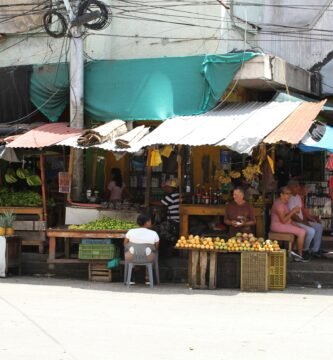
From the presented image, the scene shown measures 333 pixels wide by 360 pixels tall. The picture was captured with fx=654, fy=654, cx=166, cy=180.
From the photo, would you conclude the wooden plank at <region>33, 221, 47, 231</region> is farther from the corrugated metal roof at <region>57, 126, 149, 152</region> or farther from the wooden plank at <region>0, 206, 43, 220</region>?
the corrugated metal roof at <region>57, 126, 149, 152</region>

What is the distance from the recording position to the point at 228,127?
11.2m

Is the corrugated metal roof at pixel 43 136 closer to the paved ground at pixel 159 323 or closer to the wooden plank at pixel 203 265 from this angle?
the paved ground at pixel 159 323

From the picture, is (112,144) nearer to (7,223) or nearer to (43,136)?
(43,136)

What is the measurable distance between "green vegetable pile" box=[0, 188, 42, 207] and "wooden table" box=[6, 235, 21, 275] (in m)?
0.91

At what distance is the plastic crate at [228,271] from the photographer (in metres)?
11.0

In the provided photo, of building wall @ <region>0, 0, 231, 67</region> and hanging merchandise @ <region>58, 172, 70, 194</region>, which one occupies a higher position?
building wall @ <region>0, 0, 231, 67</region>

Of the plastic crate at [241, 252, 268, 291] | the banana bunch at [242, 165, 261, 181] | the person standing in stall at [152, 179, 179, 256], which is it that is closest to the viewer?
the plastic crate at [241, 252, 268, 291]

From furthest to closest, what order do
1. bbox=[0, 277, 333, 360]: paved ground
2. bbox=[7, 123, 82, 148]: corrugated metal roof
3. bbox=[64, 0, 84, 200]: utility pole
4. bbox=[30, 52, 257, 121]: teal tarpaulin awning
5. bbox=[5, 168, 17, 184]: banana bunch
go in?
bbox=[5, 168, 17, 184]: banana bunch
bbox=[64, 0, 84, 200]: utility pole
bbox=[30, 52, 257, 121]: teal tarpaulin awning
bbox=[7, 123, 82, 148]: corrugated metal roof
bbox=[0, 277, 333, 360]: paved ground

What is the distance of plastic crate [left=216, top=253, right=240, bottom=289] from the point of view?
1102 cm

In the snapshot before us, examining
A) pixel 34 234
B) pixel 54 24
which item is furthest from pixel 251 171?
pixel 54 24

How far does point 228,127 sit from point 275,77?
225 cm

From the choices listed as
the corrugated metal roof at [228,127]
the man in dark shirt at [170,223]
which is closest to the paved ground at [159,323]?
the man in dark shirt at [170,223]

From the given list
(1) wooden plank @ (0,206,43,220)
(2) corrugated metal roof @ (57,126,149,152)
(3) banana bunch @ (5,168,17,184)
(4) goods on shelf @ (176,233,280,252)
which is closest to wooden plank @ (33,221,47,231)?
(1) wooden plank @ (0,206,43,220)

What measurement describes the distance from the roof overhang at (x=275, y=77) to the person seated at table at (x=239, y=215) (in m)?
2.31
